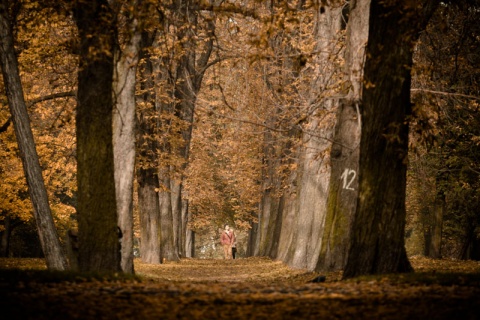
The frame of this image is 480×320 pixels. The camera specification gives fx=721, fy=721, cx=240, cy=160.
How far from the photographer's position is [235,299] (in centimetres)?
785

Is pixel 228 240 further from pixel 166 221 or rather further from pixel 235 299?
pixel 235 299

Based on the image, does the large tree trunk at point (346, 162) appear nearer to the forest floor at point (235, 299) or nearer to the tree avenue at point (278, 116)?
the tree avenue at point (278, 116)

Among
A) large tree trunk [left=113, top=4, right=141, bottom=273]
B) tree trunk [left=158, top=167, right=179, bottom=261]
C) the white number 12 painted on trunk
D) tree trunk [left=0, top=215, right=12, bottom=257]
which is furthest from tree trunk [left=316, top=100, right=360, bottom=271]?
tree trunk [left=0, top=215, right=12, bottom=257]

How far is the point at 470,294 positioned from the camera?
7.80 m

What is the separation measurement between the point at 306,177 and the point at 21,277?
1320 cm

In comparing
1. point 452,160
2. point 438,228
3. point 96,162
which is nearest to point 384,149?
point 96,162

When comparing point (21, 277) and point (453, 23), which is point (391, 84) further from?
point (453, 23)

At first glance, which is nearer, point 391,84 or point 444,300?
point 444,300

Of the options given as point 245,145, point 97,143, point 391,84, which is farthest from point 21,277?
point 245,145

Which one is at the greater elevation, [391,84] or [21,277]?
[391,84]

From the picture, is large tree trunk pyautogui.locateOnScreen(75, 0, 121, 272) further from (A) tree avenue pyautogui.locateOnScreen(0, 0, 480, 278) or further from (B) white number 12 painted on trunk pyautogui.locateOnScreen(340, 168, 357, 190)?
(B) white number 12 painted on trunk pyautogui.locateOnScreen(340, 168, 357, 190)

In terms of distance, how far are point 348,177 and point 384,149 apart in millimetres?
4064

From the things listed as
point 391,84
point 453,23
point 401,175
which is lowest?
point 401,175

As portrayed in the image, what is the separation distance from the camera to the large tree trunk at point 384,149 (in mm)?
10602
